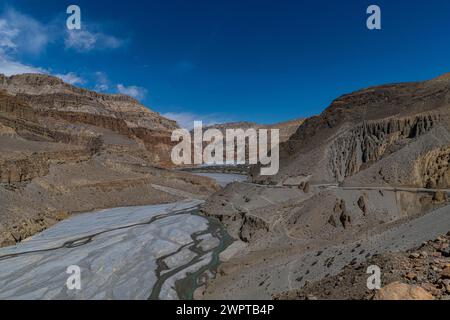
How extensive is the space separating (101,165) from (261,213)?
134 ft

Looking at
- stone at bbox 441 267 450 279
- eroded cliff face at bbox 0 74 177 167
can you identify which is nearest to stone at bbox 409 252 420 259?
stone at bbox 441 267 450 279

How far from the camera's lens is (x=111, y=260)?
23.2 meters

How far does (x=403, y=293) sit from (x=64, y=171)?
5219 centimetres

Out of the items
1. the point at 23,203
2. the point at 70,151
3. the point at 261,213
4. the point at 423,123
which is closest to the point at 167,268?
the point at 261,213

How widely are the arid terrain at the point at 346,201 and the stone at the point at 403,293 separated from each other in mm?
2088

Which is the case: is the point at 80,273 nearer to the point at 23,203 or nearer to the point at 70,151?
the point at 23,203

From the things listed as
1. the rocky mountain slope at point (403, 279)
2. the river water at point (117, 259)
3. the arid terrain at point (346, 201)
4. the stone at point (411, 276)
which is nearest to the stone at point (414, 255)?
the rocky mountain slope at point (403, 279)

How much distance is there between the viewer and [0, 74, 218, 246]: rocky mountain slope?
37250 millimetres

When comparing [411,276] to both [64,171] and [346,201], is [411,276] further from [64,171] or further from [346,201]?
[64,171]

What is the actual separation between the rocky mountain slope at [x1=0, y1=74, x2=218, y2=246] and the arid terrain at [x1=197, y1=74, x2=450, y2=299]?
18.1 m

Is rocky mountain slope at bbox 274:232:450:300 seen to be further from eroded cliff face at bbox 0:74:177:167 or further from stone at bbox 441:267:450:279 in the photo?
eroded cliff face at bbox 0:74:177:167

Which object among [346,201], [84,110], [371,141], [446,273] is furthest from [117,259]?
[84,110]

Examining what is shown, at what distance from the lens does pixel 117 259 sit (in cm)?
2344
